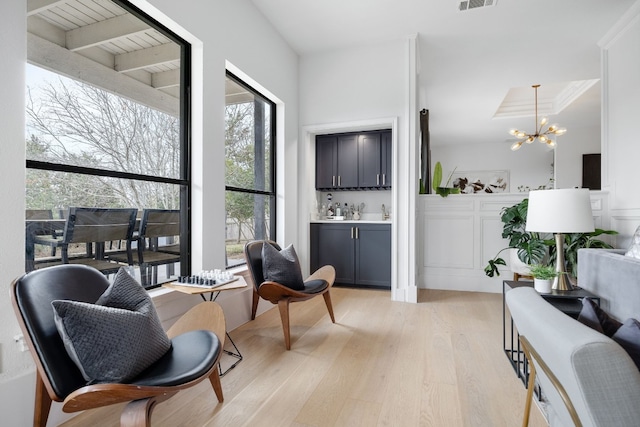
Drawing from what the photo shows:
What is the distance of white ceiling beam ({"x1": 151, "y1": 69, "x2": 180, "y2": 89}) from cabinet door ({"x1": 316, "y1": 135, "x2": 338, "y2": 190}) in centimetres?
236

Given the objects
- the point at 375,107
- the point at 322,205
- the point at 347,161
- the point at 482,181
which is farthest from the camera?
the point at 482,181

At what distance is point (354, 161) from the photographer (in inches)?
176

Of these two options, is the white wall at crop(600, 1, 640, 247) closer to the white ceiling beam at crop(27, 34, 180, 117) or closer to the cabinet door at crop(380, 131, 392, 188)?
the cabinet door at crop(380, 131, 392, 188)

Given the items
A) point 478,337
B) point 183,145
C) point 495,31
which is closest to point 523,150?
point 495,31

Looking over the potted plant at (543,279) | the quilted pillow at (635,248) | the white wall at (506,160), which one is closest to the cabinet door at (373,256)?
the potted plant at (543,279)

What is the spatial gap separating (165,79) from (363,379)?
256 centimetres

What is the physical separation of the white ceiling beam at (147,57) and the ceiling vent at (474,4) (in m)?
2.77

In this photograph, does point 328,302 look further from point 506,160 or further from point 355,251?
point 506,160

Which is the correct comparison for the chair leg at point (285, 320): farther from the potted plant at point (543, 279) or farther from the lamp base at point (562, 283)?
the lamp base at point (562, 283)

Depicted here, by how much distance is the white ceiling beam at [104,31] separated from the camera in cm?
186

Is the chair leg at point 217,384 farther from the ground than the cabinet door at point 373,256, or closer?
closer

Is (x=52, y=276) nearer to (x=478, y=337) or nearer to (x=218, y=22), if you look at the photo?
(x=218, y=22)

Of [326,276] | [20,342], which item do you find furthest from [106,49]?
[326,276]

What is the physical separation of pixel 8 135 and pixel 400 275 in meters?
3.54
